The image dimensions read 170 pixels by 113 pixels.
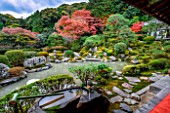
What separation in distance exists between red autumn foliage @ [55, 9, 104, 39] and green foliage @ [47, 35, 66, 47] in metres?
0.52

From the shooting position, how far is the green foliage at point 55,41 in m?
16.2

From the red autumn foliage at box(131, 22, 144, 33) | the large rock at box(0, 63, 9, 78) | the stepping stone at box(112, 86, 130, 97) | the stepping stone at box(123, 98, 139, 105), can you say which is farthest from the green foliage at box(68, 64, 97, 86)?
the red autumn foliage at box(131, 22, 144, 33)

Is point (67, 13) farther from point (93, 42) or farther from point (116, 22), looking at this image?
point (93, 42)

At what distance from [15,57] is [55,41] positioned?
6.86 m

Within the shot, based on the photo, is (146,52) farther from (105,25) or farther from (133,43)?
(105,25)

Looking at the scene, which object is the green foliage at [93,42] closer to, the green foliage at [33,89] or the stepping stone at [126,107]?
the green foliage at [33,89]

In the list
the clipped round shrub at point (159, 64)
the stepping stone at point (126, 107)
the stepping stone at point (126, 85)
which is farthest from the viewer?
the clipped round shrub at point (159, 64)

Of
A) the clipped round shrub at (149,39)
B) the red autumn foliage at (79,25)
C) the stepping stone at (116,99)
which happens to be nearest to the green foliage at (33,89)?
the stepping stone at (116,99)

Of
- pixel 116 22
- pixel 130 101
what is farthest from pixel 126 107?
pixel 116 22

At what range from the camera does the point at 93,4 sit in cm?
2041

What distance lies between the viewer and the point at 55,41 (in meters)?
16.3

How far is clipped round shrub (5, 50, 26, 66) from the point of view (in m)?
9.76

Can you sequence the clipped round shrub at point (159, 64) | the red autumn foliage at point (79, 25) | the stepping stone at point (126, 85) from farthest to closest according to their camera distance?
1. the red autumn foliage at point (79, 25)
2. the clipped round shrub at point (159, 64)
3. the stepping stone at point (126, 85)

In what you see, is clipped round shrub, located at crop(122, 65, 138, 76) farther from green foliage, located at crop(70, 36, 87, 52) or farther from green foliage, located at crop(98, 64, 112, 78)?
green foliage, located at crop(70, 36, 87, 52)
